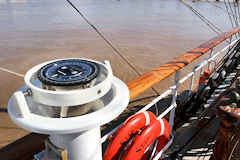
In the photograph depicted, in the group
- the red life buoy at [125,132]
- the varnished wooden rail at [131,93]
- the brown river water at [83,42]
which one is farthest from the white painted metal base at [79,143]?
the brown river water at [83,42]

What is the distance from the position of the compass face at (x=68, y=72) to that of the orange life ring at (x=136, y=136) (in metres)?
0.44

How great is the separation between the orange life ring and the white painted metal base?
0.90ft

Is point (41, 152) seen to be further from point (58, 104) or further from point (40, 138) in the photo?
point (58, 104)

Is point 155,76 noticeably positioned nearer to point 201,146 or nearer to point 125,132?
point 125,132

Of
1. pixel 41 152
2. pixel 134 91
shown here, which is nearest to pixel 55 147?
pixel 41 152

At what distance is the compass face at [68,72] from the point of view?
1.81 ft

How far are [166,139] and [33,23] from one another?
1027cm

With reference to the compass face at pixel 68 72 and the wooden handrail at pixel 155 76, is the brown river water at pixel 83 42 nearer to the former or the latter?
the wooden handrail at pixel 155 76

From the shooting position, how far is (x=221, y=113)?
889 millimetres

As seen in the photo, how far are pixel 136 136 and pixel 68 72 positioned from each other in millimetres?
519

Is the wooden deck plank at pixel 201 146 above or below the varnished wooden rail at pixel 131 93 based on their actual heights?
below

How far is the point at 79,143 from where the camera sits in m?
0.63

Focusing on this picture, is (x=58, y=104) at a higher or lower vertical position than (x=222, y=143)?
higher

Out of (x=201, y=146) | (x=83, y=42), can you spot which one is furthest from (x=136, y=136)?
(x=83, y=42)
